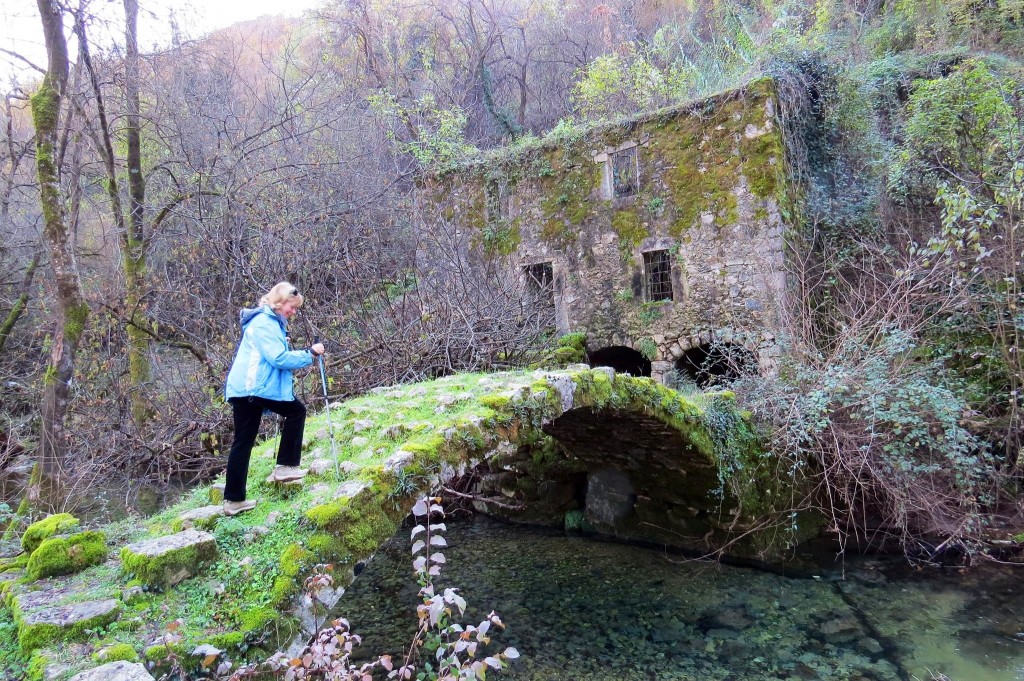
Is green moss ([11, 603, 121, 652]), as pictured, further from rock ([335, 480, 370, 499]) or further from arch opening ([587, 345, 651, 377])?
arch opening ([587, 345, 651, 377])

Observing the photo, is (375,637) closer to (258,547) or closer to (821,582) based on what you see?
(258,547)

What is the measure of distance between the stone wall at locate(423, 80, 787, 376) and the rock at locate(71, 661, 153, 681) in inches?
324

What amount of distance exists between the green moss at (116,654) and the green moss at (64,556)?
34.3 inches

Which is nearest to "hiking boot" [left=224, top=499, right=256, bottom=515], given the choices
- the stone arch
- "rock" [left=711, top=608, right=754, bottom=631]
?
"rock" [left=711, top=608, right=754, bottom=631]

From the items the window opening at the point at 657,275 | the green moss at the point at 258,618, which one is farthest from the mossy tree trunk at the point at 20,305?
the window opening at the point at 657,275

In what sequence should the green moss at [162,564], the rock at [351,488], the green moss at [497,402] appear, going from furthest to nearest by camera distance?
the green moss at [497,402] → the rock at [351,488] → the green moss at [162,564]

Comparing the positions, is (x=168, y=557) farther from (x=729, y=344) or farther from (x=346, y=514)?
(x=729, y=344)

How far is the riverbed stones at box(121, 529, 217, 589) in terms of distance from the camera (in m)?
3.26

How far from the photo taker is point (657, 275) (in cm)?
1237

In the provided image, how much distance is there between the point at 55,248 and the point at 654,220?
9410mm

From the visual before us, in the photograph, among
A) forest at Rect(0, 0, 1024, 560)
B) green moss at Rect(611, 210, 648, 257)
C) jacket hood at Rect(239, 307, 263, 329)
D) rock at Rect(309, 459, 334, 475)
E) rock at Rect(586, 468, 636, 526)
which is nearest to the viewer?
jacket hood at Rect(239, 307, 263, 329)

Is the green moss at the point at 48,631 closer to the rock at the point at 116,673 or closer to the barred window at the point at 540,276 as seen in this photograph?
the rock at the point at 116,673

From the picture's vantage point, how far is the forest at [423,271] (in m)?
7.00

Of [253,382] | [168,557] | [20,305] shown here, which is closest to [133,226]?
[20,305]
